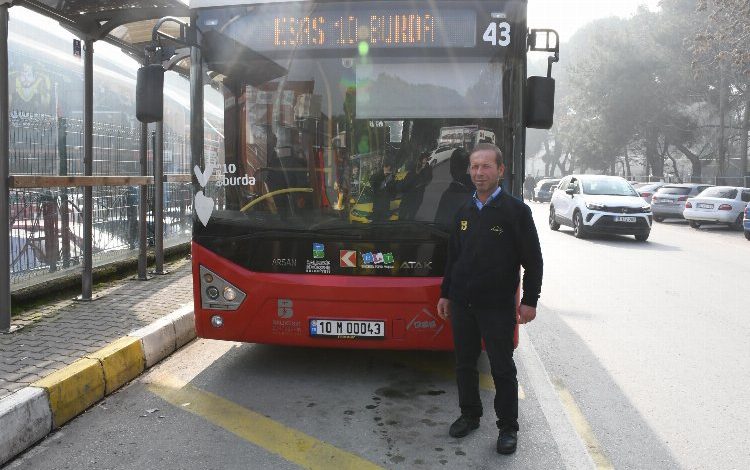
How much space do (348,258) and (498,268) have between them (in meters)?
1.42

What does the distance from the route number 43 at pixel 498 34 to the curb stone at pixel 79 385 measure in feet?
11.4

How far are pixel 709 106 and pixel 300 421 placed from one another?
45.6 metres

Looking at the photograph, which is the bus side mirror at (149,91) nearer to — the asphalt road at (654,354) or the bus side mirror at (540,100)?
the bus side mirror at (540,100)

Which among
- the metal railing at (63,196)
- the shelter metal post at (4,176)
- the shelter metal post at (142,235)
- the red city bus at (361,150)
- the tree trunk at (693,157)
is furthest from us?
the tree trunk at (693,157)

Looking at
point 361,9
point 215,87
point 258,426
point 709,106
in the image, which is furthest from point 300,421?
point 709,106

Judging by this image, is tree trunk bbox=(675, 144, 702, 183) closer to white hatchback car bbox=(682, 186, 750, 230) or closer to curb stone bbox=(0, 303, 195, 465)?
white hatchback car bbox=(682, 186, 750, 230)

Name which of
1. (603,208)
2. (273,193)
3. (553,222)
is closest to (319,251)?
(273,193)

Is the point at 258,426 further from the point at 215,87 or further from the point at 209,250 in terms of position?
the point at 215,87

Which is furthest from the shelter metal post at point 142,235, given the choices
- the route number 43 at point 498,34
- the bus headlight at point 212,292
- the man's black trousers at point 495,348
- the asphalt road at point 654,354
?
the man's black trousers at point 495,348

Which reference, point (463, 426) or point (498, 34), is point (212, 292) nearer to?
point (463, 426)

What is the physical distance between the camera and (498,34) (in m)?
5.05

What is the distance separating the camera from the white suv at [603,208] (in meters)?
17.1

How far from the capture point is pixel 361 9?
5.09 m

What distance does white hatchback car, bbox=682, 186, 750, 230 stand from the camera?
71.9ft
